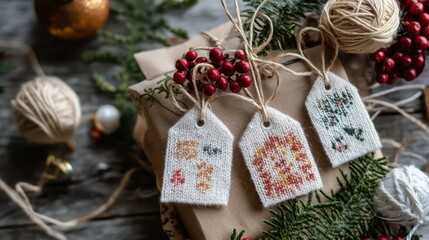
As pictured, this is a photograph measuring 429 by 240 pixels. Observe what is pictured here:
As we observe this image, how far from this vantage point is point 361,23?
72 centimetres

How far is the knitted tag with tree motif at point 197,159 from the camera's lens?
2.45 feet

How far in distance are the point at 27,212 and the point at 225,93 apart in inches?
17.2

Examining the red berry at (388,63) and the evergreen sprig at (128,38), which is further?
the evergreen sprig at (128,38)

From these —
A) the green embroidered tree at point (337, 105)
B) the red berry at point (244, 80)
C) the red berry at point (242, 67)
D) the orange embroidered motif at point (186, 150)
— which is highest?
the red berry at point (242, 67)

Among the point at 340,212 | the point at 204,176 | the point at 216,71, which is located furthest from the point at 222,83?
the point at 340,212

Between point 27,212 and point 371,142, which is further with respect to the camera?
point 27,212

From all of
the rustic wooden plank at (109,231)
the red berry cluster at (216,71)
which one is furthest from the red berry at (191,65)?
the rustic wooden plank at (109,231)

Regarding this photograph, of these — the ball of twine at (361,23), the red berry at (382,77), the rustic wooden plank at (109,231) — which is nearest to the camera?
the ball of twine at (361,23)

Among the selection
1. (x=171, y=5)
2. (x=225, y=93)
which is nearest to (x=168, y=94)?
(x=225, y=93)

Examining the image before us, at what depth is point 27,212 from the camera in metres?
0.91

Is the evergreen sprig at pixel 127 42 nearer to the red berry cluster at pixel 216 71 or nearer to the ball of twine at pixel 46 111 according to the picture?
the ball of twine at pixel 46 111

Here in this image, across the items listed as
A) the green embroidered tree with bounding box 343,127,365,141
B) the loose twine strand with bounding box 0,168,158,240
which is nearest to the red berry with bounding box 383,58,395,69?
the green embroidered tree with bounding box 343,127,365,141

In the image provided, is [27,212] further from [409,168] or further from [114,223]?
[409,168]

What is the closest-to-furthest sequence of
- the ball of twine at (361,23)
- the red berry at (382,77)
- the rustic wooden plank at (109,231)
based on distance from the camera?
the ball of twine at (361,23), the red berry at (382,77), the rustic wooden plank at (109,231)
